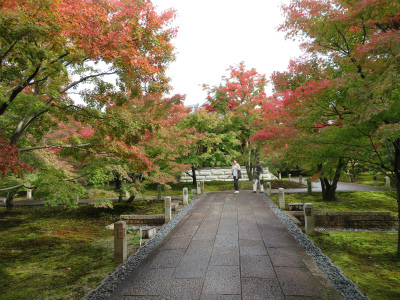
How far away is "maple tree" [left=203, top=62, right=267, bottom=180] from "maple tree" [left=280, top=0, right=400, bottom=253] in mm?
10718

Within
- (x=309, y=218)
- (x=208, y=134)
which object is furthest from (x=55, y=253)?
(x=208, y=134)

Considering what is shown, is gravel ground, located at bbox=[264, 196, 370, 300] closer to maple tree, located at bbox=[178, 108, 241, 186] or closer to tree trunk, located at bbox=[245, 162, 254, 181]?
maple tree, located at bbox=[178, 108, 241, 186]

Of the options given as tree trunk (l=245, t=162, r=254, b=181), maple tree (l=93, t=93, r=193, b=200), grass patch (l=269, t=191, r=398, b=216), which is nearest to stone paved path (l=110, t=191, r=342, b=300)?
maple tree (l=93, t=93, r=193, b=200)

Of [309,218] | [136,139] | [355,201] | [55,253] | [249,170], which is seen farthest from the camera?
[249,170]

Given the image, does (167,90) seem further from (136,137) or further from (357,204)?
(357,204)

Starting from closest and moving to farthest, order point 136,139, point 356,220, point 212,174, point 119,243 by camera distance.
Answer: point 119,243, point 136,139, point 356,220, point 212,174

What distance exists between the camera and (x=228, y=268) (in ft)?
14.0

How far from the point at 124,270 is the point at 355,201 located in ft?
39.6

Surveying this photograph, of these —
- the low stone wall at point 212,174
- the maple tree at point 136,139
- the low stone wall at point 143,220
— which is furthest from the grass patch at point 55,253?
the low stone wall at point 212,174

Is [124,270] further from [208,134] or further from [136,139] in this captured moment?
[208,134]

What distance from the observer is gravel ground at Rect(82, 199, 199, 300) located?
3.61 metres

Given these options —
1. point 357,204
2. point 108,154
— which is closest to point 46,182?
point 108,154

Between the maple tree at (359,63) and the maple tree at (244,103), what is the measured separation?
422 inches

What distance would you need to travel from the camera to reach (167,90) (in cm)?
667
